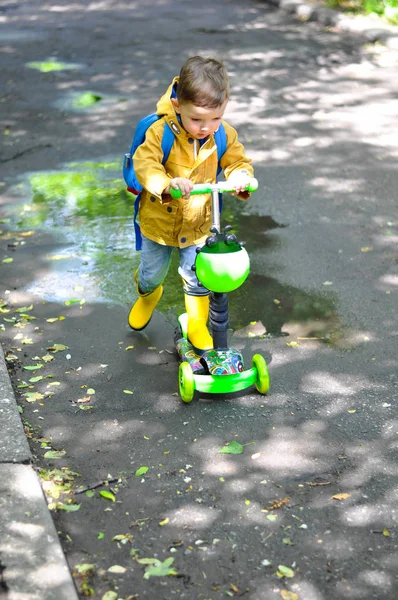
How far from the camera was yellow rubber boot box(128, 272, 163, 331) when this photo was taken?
4.70 metres

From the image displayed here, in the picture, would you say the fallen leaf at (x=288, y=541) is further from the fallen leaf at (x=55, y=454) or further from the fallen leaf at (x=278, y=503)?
the fallen leaf at (x=55, y=454)

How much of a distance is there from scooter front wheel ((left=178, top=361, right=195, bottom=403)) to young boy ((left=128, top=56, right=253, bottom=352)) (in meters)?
0.25

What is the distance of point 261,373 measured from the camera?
4.09 metres

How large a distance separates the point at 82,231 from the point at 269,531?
3.58 m

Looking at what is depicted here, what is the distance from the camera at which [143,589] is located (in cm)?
293

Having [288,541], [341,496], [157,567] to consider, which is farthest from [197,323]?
[157,567]

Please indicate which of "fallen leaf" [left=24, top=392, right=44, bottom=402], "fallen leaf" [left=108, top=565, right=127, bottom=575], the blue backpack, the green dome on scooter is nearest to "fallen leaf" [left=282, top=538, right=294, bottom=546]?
"fallen leaf" [left=108, top=565, right=127, bottom=575]

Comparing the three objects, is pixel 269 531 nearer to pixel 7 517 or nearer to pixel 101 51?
pixel 7 517

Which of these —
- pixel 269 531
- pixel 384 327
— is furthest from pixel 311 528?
pixel 384 327

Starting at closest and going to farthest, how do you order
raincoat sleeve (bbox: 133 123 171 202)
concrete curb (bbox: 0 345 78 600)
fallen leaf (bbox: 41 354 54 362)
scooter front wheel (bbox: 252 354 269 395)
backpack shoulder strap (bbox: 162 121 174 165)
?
concrete curb (bbox: 0 345 78 600), raincoat sleeve (bbox: 133 123 171 202), backpack shoulder strap (bbox: 162 121 174 165), scooter front wheel (bbox: 252 354 269 395), fallen leaf (bbox: 41 354 54 362)

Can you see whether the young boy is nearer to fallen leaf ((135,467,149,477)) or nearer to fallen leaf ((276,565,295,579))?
fallen leaf ((135,467,149,477))

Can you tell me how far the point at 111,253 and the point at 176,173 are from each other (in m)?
1.92

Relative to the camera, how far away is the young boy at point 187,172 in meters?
3.75

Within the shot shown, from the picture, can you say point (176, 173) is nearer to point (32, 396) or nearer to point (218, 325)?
point (218, 325)
